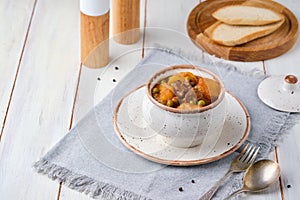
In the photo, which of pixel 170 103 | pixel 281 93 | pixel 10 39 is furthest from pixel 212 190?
pixel 10 39

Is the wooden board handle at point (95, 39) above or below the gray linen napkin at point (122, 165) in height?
above

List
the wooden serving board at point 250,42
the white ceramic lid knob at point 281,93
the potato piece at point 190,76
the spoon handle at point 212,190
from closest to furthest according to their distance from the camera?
the spoon handle at point 212,190 < the potato piece at point 190,76 < the white ceramic lid knob at point 281,93 < the wooden serving board at point 250,42

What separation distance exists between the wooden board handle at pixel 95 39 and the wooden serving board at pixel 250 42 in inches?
12.3

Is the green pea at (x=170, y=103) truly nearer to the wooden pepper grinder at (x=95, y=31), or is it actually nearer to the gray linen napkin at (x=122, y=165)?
the gray linen napkin at (x=122, y=165)

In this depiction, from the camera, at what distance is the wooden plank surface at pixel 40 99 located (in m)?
1.53

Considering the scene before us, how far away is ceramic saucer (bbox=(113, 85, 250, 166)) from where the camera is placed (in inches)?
61.0

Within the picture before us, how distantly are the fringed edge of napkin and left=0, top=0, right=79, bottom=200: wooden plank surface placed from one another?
0.8 inches

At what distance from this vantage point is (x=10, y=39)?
2.06 m

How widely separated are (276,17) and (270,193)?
78 cm

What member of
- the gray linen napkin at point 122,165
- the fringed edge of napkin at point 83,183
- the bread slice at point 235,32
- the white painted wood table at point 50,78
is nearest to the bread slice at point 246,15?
the bread slice at point 235,32

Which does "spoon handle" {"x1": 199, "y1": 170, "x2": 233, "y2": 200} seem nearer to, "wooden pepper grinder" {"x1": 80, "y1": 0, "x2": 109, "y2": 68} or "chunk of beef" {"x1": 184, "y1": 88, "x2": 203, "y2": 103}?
"chunk of beef" {"x1": 184, "y1": 88, "x2": 203, "y2": 103}

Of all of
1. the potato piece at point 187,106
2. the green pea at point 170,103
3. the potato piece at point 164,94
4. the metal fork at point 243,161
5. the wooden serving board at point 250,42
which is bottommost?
the metal fork at point 243,161

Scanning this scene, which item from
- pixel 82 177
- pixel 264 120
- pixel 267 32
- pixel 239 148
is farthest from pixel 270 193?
pixel 267 32

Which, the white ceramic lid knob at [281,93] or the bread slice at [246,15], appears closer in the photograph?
the white ceramic lid knob at [281,93]
